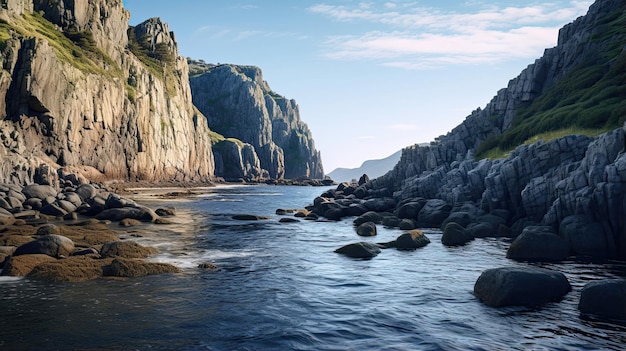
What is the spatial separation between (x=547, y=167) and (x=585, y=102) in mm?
15715

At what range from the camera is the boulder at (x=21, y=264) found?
18672 mm

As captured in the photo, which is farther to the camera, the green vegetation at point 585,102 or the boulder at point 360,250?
the green vegetation at point 585,102

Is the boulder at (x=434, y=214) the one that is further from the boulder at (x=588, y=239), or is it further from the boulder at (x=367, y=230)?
the boulder at (x=588, y=239)

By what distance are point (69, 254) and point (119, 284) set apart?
6.16 metres

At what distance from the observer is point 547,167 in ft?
106

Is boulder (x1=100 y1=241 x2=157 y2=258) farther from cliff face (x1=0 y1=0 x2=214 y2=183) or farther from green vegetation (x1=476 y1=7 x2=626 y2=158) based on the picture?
cliff face (x1=0 y1=0 x2=214 y2=183)

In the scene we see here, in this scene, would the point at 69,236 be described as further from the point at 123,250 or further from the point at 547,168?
the point at 547,168

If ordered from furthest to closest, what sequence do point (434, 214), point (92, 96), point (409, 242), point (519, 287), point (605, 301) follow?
point (92, 96)
point (434, 214)
point (409, 242)
point (519, 287)
point (605, 301)

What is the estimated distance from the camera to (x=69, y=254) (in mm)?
22156

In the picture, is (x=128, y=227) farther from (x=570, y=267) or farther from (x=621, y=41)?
(x=621, y=41)

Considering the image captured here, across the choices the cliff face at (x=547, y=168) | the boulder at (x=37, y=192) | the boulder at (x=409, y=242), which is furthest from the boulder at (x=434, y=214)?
the boulder at (x=37, y=192)

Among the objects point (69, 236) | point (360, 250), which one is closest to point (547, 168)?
point (360, 250)

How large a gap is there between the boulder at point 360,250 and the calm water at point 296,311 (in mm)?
1224

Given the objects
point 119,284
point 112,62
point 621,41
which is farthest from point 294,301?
point 112,62
